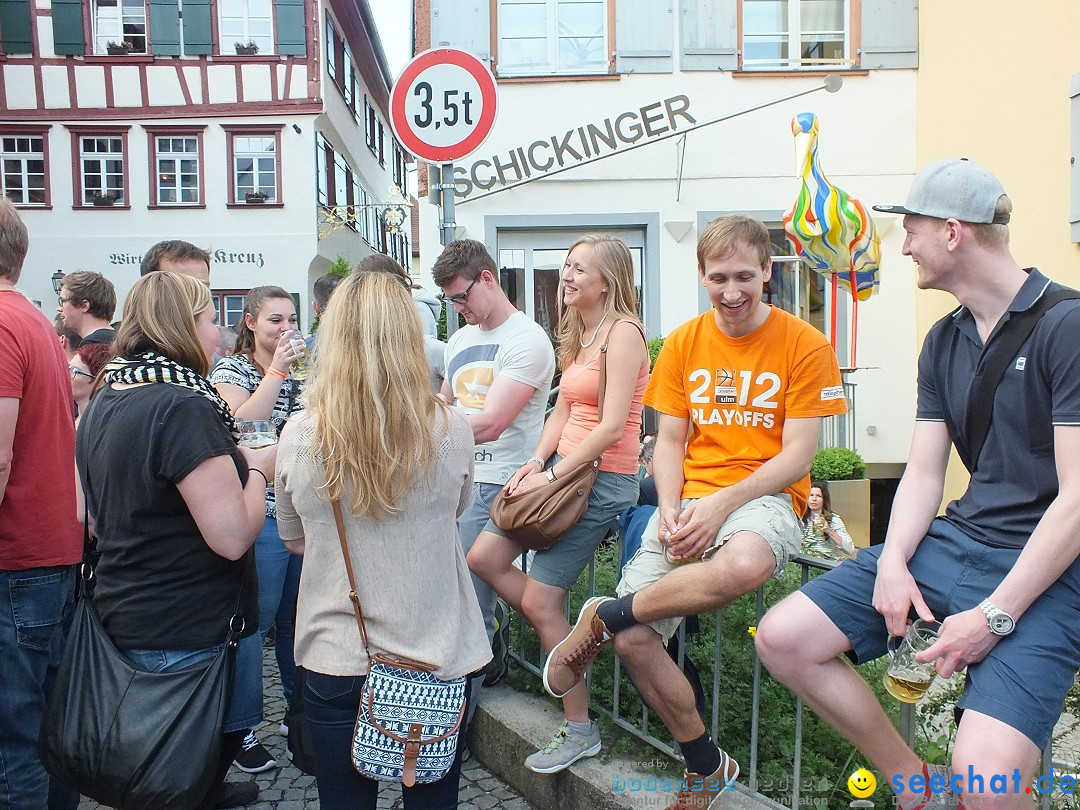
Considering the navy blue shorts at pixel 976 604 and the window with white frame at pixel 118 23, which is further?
the window with white frame at pixel 118 23

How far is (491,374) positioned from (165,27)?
741 inches

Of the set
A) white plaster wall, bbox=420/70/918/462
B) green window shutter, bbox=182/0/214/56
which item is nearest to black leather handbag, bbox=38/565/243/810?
white plaster wall, bbox=420/70/918/462

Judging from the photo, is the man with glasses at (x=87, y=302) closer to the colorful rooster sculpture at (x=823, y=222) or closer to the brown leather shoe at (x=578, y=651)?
the brown leather shoe at (x=578, y=651)

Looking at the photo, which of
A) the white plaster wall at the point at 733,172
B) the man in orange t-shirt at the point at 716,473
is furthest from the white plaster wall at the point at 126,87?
the man in orange t-shirt at the point at 716,473

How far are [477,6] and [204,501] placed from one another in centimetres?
932

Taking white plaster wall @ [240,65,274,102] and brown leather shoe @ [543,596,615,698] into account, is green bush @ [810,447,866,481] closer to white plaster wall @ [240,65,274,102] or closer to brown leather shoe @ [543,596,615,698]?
brown leather shoe @ [543,596,615,698]

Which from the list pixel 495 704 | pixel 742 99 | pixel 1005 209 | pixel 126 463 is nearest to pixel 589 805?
pixel 495 704

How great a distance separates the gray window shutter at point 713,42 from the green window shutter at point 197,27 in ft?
41.8

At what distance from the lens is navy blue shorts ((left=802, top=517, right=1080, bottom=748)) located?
1.95 metres

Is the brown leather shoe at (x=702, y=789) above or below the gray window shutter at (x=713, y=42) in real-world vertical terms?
below

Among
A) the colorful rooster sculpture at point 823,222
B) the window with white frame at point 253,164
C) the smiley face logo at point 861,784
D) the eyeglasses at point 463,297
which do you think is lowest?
the smiley face logo at point 861,784

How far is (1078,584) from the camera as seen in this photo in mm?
2049

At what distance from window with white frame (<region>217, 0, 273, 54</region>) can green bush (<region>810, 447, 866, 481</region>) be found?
15.3 metres

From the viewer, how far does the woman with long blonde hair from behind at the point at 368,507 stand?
2076mm
